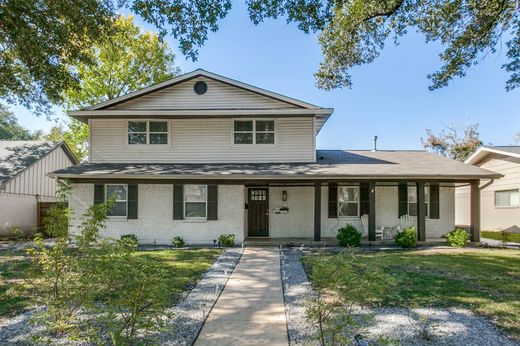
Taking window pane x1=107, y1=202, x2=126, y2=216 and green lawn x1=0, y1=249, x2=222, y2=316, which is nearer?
green lawn x1=0, y1=249, x2=222, y2=316

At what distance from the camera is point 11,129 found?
1902 inches

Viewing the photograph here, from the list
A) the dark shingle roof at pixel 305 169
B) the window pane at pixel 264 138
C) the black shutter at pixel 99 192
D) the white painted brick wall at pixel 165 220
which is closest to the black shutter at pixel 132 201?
the white painted brick wall at pixel 165 220

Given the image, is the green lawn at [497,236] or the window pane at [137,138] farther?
the green lawn at [497,236]

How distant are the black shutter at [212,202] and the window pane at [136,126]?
4.22 meters

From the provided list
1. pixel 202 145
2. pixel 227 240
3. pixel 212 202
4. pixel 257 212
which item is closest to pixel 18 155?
pixel 202 145

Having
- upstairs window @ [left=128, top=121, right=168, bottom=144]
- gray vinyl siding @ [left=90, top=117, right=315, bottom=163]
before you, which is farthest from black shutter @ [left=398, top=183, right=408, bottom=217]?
upstairs window @ [left=128, top=121, right=168, bottom=144]

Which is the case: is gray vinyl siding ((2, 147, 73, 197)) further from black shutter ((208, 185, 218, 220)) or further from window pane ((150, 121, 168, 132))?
black shutter ((208, 185, 218, 220))

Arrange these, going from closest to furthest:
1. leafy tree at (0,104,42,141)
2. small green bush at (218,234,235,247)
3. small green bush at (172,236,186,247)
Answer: small green bush at (218,234,235,247) < small green bush at (172,236,186,247) < leafy tree at (0,104,42,141)

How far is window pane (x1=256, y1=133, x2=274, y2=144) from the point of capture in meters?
14.3

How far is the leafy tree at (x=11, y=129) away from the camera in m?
47.2

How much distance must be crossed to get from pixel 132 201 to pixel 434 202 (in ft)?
40.5

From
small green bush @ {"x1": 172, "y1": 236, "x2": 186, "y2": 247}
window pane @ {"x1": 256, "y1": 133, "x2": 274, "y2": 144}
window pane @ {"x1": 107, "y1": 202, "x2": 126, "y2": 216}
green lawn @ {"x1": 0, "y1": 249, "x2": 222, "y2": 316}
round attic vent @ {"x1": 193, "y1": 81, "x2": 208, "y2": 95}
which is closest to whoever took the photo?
green lawn @ {"x1": 0, "y1": 249, "x2": 222, "y2": 316}

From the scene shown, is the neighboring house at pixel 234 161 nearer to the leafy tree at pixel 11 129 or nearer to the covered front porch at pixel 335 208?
the covered front porch at pixel 335 208

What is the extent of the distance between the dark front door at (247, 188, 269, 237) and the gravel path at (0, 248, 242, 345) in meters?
6.67
